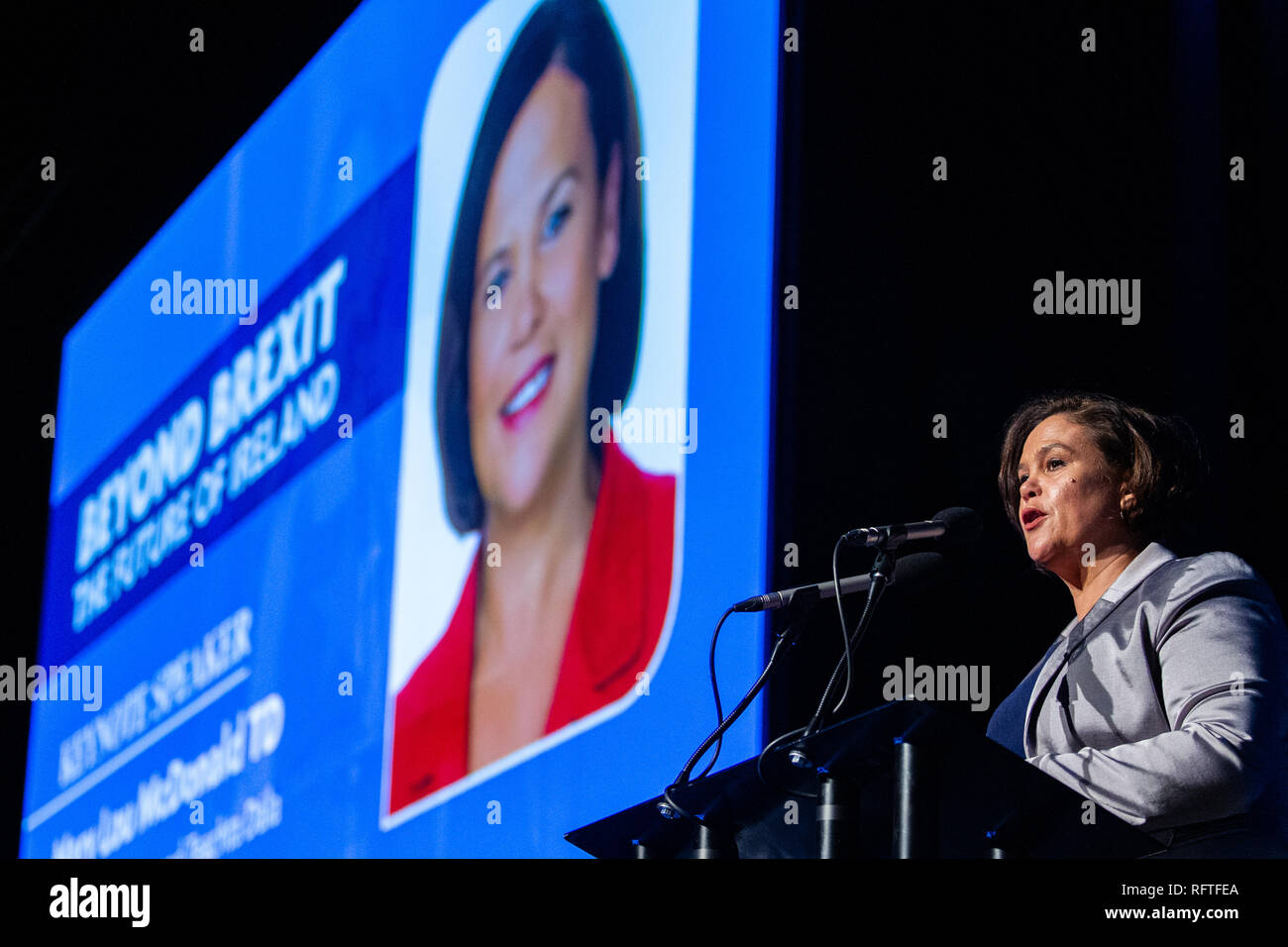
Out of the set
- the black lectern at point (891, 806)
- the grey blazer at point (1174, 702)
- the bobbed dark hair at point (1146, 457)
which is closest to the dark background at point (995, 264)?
the bobbed dark hair at point (1146, 457)

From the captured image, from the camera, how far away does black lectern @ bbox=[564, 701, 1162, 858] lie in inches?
62.0

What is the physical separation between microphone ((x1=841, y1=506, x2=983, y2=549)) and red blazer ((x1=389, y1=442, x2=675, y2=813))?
0.78 m

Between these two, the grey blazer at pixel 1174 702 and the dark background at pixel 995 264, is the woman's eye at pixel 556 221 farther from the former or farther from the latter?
the grey blazer at pixel 1174 702

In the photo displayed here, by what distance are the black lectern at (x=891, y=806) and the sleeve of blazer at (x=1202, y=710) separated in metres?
0.14

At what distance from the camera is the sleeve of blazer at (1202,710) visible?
1.74 m

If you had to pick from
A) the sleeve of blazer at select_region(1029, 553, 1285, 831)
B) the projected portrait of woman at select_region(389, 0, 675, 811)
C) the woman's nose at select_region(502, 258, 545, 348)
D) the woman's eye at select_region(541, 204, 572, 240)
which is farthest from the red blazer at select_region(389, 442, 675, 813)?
the sleeve of blazer at select_region(1029, 553, 1285, 831)

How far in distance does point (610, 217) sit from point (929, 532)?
1259 mm

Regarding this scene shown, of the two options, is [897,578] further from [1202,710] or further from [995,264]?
[995,264]

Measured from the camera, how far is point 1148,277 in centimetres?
284

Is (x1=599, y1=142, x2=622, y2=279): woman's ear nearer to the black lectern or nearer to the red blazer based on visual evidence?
the red blazer

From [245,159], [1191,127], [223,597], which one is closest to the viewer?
[1191,127]
